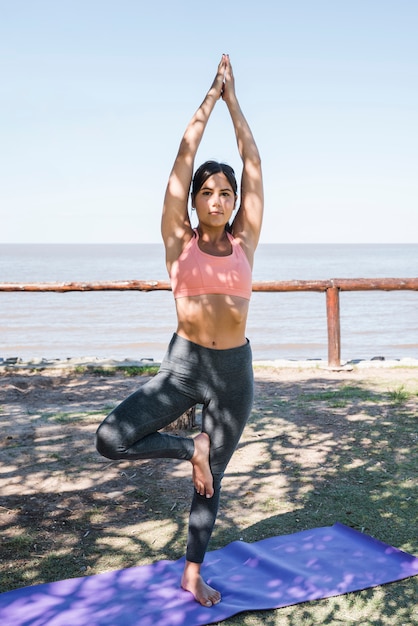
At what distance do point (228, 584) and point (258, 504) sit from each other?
1.19m

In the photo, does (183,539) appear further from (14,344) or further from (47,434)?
(14,344)

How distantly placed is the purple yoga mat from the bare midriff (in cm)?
124

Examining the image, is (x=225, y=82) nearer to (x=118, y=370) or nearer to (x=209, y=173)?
(x=209, y=173)

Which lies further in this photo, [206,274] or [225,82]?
[225,82]

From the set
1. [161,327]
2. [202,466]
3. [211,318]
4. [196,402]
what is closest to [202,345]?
[211,318]

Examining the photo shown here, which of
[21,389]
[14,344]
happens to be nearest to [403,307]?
[14,344]

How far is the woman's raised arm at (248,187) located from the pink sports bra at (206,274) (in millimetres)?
202

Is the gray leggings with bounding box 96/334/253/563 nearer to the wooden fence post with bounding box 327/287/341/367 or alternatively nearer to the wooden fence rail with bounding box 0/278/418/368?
the wooden fence rail with bounding box 0/278/418/368

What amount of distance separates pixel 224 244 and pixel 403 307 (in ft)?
90.8

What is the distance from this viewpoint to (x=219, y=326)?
334cm

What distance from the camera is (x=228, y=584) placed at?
371 centimetres

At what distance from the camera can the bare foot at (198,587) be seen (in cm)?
349

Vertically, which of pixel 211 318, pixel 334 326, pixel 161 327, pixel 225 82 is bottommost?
pixel 161 327

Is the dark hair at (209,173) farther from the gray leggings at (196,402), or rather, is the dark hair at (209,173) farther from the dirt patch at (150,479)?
the dirt patch at (150,479)
